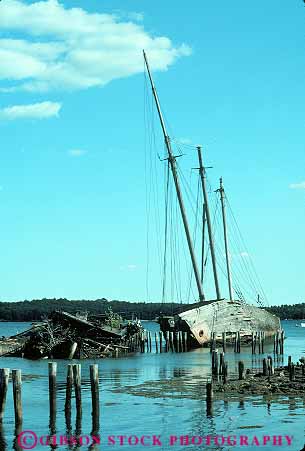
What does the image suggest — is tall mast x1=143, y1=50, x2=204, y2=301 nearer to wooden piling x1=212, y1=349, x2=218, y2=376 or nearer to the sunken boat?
the sunken boat

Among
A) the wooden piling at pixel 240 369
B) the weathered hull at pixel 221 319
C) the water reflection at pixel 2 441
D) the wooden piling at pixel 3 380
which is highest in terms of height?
the weathered hull at pixel 221 319

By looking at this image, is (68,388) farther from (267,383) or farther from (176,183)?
(176,183)

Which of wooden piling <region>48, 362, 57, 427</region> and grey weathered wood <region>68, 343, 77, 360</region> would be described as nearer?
wooden piling <region>48, 362, 57, 427</region>

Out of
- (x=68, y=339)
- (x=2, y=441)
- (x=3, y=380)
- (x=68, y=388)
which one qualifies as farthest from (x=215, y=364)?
(x=68, y=339)

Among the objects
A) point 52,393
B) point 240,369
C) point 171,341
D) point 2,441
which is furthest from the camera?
point 171,341

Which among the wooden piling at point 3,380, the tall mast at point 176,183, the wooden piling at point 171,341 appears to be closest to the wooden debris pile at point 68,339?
the wooden piling at point 171,341

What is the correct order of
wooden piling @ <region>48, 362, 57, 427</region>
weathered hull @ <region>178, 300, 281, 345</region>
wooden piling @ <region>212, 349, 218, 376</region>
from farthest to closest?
weathered hull @ <region>178, 300, 281, 345</region>
wooden piling @ <region>212, 349, 218, 376</region>
wooden piling @ <region>48, 362, 57, 427</region>

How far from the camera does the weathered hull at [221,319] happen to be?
225 feet

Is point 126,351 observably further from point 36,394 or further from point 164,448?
point 164,448

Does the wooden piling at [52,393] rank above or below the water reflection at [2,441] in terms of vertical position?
above

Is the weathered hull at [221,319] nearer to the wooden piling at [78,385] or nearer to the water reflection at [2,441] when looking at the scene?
the wooden piling at [78,385]

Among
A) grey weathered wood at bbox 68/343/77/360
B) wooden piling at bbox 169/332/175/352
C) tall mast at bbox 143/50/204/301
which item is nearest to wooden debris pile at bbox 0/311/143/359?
grey weathered wood at bbox 68/343/77/360

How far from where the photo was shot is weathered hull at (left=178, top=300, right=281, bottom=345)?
68.4 metres

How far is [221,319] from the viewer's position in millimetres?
70438
